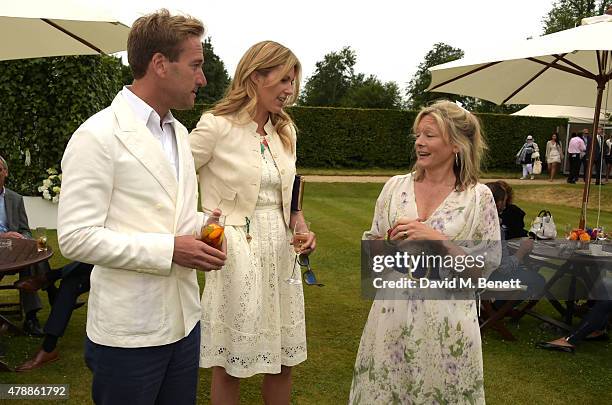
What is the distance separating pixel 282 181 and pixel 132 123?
3.92ft

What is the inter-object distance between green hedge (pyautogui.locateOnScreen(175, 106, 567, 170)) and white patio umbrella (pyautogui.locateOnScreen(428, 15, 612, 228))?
15543mm

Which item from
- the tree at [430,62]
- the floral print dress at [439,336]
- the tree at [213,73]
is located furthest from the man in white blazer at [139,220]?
the tree at [430,62]

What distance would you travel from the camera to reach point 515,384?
14.7 feet

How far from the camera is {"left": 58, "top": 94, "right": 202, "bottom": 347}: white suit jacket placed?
1.74 meters

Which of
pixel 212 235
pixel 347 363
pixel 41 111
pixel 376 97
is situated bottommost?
pixel 347 363

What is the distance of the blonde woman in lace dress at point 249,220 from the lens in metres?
2.81

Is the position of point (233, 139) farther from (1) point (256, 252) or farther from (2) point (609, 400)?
(2) point (609, 400)

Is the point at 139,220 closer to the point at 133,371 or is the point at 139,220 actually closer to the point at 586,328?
the point at 133,371

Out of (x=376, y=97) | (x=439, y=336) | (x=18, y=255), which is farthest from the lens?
(x=376, y=97)

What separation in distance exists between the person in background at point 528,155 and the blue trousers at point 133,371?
71.6 feet

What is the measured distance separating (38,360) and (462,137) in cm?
355

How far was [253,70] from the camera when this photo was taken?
9.24 ft

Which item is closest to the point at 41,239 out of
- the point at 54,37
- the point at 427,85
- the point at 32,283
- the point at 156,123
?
the point at 32,283

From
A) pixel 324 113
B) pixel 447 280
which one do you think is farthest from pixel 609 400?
pixel 324 113
